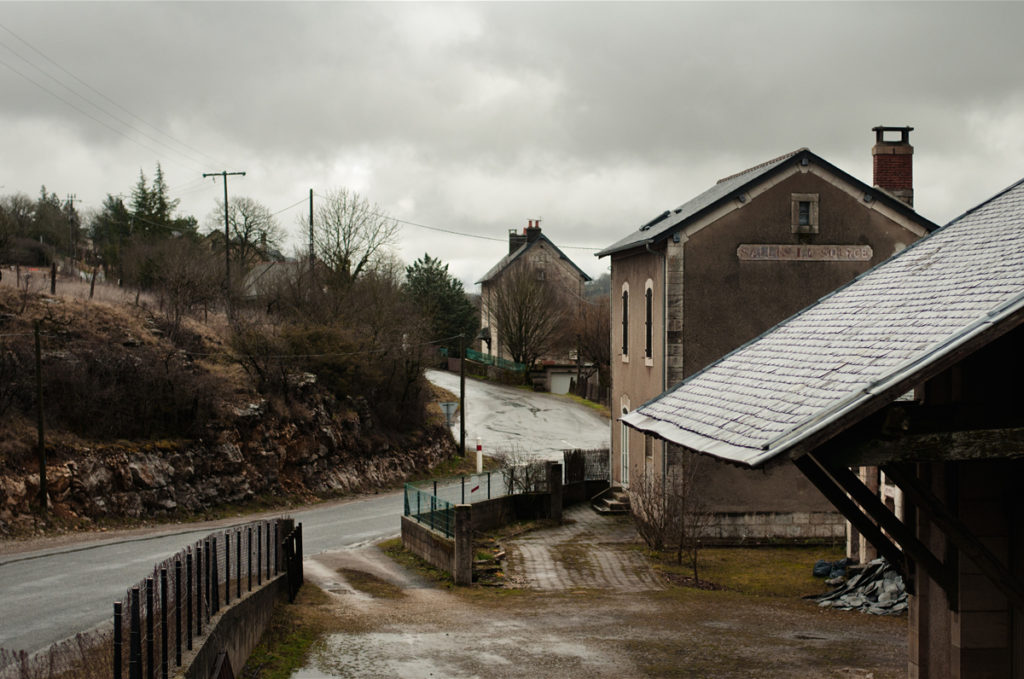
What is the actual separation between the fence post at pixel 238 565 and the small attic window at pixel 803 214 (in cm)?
1611

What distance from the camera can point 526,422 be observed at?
158ft

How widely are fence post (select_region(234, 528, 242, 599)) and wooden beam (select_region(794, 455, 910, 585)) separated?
7.76m

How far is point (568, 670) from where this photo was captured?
11.7 metres

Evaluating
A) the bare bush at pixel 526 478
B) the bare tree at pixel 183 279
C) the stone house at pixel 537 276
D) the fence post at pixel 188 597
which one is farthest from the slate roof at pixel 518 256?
the fence post at pixel 188 597

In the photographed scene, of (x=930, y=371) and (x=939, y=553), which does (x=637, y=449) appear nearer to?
(x=939, y=553)

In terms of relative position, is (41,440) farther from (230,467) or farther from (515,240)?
(515,240)

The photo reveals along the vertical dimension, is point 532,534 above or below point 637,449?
below

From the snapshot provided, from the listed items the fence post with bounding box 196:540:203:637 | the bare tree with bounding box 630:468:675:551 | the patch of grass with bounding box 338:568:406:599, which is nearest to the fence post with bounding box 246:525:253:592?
the fence post with bounding box 196:540:203:637

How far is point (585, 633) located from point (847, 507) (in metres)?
8.04

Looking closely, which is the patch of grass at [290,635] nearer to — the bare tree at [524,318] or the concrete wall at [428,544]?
the concrete wall at [428,544]

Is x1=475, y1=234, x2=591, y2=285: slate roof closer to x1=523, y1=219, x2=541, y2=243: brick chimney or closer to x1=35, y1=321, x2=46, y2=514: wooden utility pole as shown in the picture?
x1=523, y1=219, x2=541, y2=243: brick chimney

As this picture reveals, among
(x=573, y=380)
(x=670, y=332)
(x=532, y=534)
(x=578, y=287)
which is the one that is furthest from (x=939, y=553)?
(x=578, y=287)

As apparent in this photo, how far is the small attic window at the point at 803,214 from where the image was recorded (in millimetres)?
23328

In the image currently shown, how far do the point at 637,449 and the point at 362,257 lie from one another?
94.0 ft
